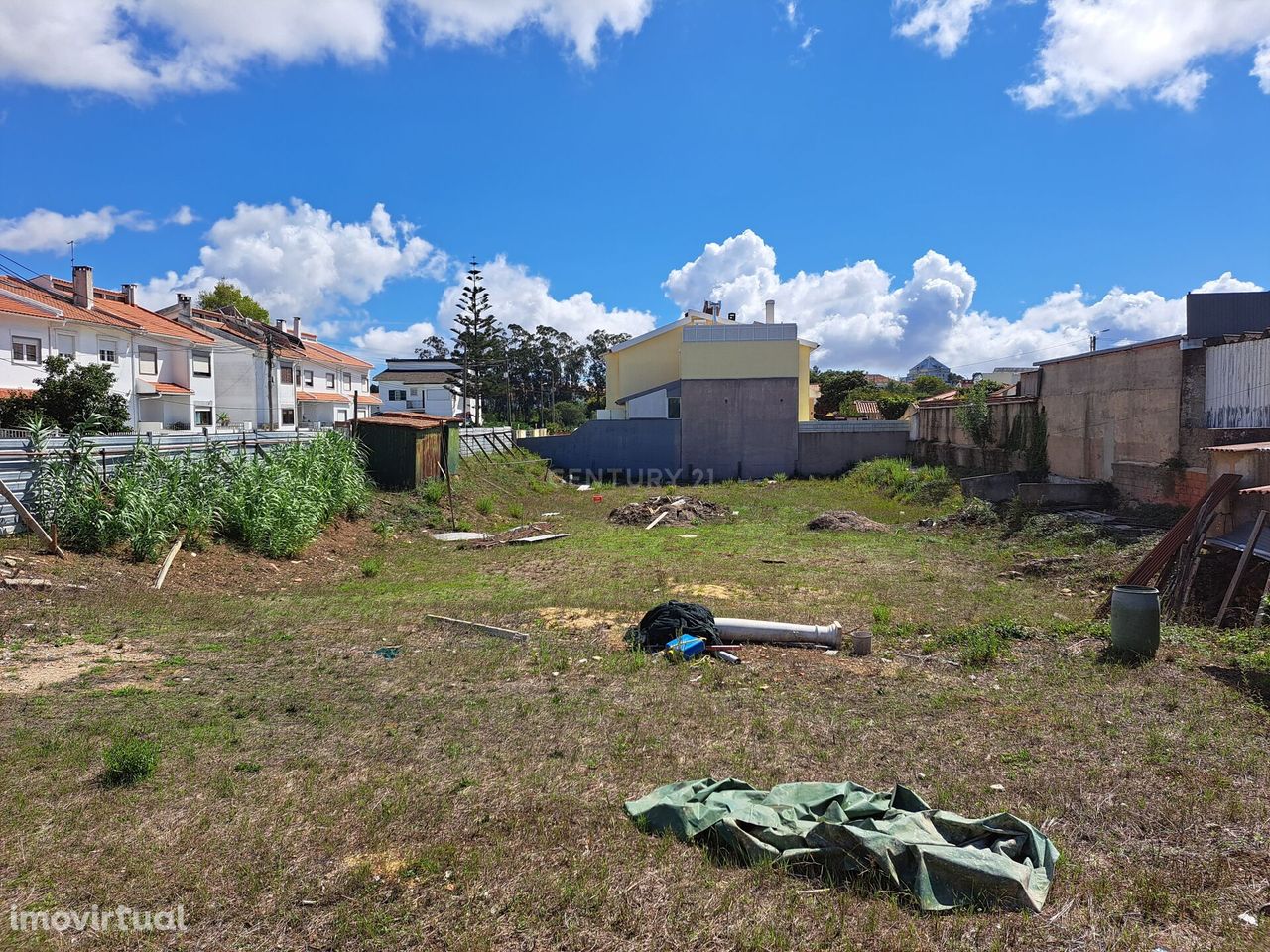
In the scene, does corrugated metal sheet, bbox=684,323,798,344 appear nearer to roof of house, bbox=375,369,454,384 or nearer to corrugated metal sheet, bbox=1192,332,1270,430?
corrugated metal sheet, bbox=1192,332,1270,430

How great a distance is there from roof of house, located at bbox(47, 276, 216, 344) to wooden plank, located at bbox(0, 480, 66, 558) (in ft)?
79.0

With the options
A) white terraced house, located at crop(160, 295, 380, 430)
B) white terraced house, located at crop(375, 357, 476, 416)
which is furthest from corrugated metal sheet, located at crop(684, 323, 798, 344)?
white terraced house, located at crop(375, 357, 476, 416)

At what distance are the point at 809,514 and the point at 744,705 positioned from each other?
13.9m

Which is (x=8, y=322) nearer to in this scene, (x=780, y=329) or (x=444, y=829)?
(x=780, y=329)

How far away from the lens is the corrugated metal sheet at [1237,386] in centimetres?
1153

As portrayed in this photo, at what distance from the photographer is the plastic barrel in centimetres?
631

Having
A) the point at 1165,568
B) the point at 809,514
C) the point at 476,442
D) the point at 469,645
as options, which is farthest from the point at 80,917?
the point at 476,442

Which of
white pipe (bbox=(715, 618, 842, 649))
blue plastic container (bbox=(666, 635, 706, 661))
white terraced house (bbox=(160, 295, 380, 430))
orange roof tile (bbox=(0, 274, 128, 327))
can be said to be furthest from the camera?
white terraced house (bbox=(160, 295, 380, 430))

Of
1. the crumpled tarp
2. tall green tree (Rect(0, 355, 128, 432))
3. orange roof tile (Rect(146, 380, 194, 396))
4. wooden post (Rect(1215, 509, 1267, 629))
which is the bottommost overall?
the crumpled tarp

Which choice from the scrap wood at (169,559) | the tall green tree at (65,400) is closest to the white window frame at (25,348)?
the tall green tree at (65,400)

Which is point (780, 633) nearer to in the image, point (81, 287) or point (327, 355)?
point (81, 287)

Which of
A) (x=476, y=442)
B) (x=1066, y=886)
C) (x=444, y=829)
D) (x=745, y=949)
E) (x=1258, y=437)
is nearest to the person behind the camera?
(x=745, y=949)

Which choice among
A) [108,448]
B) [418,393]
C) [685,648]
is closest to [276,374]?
[418,393]

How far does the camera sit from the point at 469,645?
742cm
